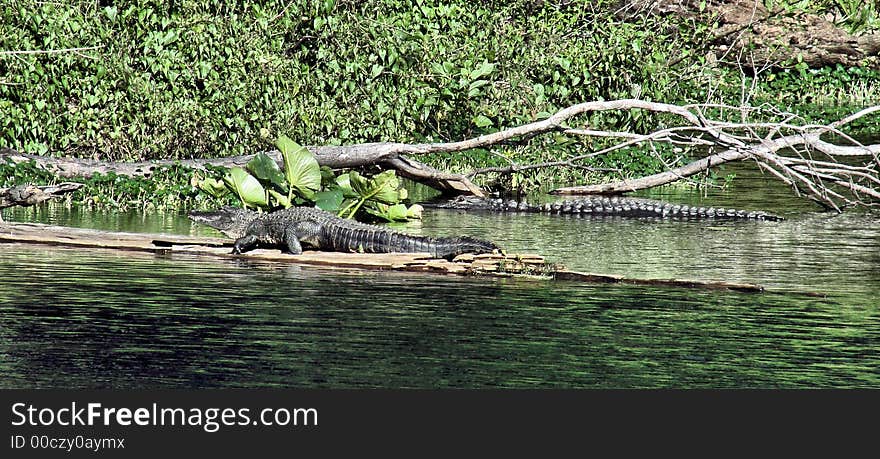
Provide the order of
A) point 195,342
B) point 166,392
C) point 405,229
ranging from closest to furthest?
point 166,392 → point 195,342 → point 405,229

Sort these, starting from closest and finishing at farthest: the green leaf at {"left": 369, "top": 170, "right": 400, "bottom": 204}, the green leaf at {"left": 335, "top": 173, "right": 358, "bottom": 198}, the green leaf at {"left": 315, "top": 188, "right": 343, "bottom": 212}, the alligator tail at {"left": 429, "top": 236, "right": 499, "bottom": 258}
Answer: the alligator tail at {"left": 429, "top": 236, "right": 499, "bottom": 258}
the green leaf at {"left": 315, "top": 188, "right": 343, "bottom": 212}
the green leaf at {"left": 369, "top": 170, "right": 400, "bottom": 204}
the green leaf at {"left": 335, "top": 173, "right": 358, "bottom": 198}

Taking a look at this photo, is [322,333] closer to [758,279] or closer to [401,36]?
[758,279]

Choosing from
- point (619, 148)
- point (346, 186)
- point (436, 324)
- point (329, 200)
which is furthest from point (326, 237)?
point (619, 148)

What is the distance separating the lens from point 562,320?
12180 millimetres

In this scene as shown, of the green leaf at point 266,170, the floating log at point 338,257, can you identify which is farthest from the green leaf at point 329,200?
the floating log at point 338,257

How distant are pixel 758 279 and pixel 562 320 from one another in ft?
11.2

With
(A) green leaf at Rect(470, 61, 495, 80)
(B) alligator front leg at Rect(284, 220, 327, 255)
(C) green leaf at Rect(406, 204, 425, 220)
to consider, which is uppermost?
(A) green leaf at Rect(470, 61, 495, 80)

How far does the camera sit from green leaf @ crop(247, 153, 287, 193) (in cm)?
1877

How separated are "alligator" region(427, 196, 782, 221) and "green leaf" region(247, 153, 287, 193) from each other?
521cm

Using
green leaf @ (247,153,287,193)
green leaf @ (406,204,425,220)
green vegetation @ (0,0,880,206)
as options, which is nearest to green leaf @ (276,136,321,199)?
green leaf @ (247,153,287,193)

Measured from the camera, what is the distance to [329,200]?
1898 cm

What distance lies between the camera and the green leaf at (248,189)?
18766mm

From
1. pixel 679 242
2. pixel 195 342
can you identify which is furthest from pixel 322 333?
pixel 679 242

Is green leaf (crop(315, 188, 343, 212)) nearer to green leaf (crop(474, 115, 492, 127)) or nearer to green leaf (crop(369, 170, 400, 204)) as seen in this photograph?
green leaf (crop(369, 170, 400, 204))
